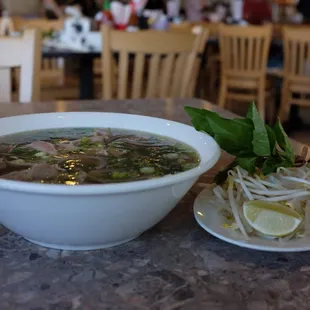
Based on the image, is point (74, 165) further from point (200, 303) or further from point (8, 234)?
point (200, 303)

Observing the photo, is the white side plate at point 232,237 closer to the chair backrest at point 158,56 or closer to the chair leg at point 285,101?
the chair backrest at point 158,56

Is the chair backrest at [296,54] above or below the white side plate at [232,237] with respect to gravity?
below

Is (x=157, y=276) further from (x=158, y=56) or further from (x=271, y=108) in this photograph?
(x=271, y=108)

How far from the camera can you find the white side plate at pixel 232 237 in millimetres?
572

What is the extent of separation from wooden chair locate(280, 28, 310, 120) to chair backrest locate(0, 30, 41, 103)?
2.80m

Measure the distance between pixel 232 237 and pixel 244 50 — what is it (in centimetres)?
394

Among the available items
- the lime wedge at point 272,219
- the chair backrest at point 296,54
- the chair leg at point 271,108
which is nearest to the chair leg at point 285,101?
the chair backrest at point 296,54

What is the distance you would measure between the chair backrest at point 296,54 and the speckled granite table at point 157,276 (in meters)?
3.66

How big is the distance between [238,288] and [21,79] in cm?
133

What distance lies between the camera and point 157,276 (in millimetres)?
546

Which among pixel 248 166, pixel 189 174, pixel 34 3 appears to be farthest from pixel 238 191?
pixel 34 3

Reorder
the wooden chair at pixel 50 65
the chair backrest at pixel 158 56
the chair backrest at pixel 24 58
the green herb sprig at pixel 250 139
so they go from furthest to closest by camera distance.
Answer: the wooden chair at pixel 50 65 < the chair backrest at pixel 158 56 < the chair backrest at pixel 24 58 < the green herb sprig at pixel 250 139

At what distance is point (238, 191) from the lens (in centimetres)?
69

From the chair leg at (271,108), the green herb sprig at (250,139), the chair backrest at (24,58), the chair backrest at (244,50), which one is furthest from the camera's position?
the chair leg at (271,108)
